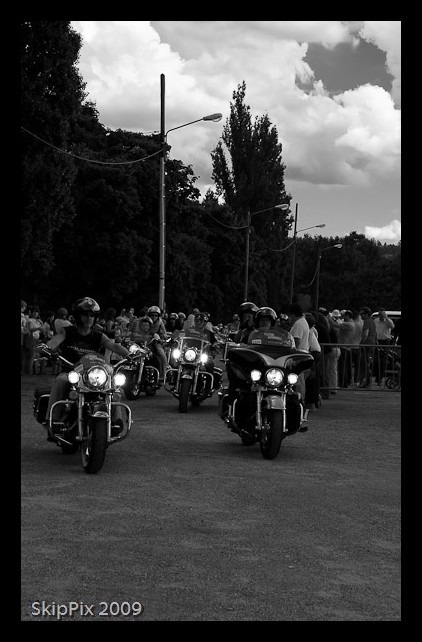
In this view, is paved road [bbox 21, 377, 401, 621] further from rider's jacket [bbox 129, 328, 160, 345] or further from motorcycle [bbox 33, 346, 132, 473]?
rider's jacket [bbox 129, 328, 160, 345]

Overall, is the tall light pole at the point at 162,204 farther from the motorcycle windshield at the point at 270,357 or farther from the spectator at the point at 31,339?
the motorcycle windshield at the point at 270,357

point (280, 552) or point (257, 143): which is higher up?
point (257, 143)

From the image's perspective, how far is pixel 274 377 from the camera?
38.0 ft

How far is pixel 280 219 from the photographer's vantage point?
241 feet

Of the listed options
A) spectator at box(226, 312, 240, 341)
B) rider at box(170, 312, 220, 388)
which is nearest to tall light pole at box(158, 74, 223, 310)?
spectator at box(226, 312, 240, 341)

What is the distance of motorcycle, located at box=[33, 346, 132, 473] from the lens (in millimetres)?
9805

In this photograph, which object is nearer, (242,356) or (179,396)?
(242,356)

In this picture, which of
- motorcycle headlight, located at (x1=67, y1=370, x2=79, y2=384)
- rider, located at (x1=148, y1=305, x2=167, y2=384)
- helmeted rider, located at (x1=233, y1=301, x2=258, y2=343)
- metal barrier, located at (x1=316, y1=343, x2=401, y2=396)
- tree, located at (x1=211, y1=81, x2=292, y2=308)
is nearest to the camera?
motorcycle headlight, located at (x1=67, y1=370, x2=79, y2=384)

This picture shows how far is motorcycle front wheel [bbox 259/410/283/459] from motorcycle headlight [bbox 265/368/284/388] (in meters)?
0.41

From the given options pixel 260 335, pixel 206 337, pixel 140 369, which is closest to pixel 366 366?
pixel 140 369

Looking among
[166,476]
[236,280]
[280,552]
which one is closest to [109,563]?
[280,552]

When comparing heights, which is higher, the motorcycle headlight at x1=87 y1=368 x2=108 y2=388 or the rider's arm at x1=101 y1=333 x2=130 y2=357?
the rider's arm at x1=101 y1=333 x2=130 y2=357

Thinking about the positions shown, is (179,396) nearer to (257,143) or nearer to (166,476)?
(166,476)
